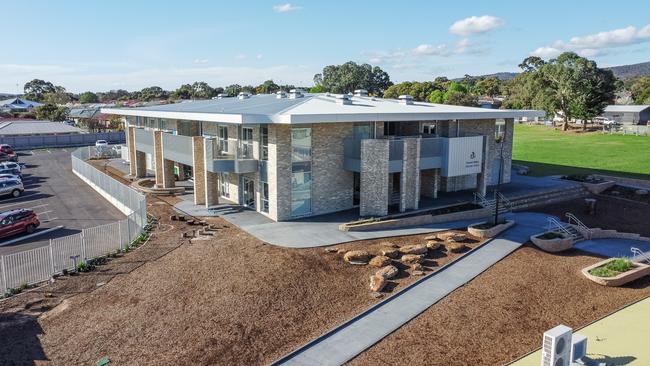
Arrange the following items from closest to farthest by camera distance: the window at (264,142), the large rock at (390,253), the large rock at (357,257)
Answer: the large rock at (357,257), the large rock at (390,253), the window at (264,142)

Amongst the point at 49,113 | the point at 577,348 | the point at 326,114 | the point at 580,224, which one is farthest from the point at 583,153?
the point at 49,113

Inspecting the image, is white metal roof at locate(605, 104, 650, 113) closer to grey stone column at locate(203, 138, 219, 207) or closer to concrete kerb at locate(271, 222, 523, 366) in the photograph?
concrete kerb at locate(271, 222, 523, 366)

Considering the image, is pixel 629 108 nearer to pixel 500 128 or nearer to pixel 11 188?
pixel 500 128

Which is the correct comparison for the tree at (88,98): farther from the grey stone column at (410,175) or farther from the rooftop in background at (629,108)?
the grey stone column at (410,175)

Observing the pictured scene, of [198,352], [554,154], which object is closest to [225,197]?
[198,352]

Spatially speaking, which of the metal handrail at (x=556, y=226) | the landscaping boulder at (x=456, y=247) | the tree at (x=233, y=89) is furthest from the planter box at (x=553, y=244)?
the tree at (x=233, y=89)

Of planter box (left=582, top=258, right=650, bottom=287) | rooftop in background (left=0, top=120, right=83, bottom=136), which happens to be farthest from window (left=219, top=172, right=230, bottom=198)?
rooftop in background (left=0, top=120, right=83, bottom=136)
